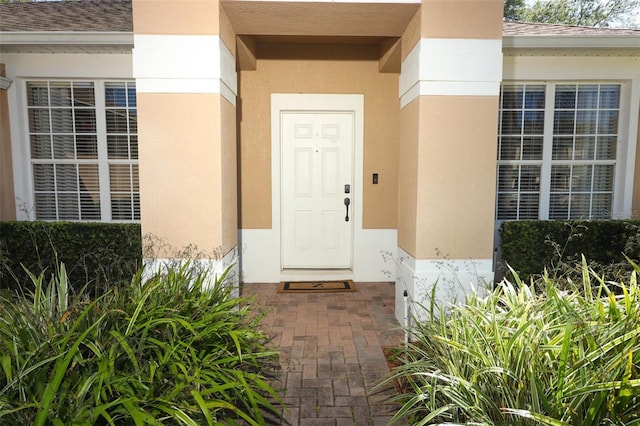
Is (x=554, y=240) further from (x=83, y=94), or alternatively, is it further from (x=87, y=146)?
(x=83, y=94)

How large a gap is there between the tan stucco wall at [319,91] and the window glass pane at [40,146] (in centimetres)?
267

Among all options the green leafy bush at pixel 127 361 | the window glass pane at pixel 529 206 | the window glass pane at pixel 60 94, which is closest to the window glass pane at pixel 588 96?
the window glass pane at pixel 529 206

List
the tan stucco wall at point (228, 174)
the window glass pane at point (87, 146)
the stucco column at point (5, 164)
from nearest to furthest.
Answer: the tan stucco wall at point (228, 174) < the stucco column at point (5, 164) < the window glass pane at point (87, 146)

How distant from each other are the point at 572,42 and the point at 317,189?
3670 mm

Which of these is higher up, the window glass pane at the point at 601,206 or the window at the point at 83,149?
the window at the point at 83,149

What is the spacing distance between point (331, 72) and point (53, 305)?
4.34 m

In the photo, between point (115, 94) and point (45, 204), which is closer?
point (115, 94)

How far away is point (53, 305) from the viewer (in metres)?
2.49

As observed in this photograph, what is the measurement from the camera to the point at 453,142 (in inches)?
147

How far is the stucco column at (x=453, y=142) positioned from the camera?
12.0ft

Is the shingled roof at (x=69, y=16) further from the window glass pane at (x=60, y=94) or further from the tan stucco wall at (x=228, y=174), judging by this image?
the tan stucco wall at (x=228, y=174)

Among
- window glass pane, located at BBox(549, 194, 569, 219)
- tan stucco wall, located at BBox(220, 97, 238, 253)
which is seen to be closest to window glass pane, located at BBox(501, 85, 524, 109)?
window glass pane, located at BBox(549, 194, 569, 219)

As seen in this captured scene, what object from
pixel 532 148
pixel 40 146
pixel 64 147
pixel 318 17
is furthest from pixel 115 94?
pixel 532 148

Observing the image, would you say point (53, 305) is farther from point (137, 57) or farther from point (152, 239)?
point (137, 57)
